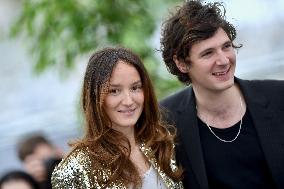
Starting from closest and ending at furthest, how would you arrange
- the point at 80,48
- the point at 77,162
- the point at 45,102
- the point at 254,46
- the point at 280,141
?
the point at 77,162
the point at 280,141
the point at 80,48
the point at 254,46
the point at 45,102

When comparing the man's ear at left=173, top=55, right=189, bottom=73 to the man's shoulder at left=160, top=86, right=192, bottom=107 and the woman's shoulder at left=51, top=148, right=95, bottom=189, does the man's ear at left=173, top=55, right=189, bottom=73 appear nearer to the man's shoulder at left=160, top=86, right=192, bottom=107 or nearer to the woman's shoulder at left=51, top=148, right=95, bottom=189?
the man's shoulder at left=160, top=86, right=192, bottom=107

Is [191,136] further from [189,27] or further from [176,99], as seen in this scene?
[189,27]

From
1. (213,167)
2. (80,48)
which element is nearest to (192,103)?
(213,167)

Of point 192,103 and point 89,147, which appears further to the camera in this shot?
point 192,103

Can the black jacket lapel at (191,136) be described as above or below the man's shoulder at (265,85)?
below

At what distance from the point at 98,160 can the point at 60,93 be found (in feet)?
25.6

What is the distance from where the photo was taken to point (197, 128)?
3.45 metres

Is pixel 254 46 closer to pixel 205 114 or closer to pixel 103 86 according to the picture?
pixel 205 114

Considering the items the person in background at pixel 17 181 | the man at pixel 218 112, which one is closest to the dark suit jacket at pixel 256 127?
the man at pixel 218 112

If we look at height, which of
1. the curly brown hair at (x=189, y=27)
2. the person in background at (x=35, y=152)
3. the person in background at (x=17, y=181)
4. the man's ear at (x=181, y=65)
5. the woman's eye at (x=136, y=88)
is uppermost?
the curly brown hair at (x=189, y=27)

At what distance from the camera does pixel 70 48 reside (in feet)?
16.2

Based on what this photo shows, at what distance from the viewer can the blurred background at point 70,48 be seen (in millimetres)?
4801

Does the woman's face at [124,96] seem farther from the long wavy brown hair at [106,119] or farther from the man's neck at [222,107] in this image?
the man's neck at [222,107]

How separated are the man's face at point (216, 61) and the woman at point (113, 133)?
Answer: 1.23ft
